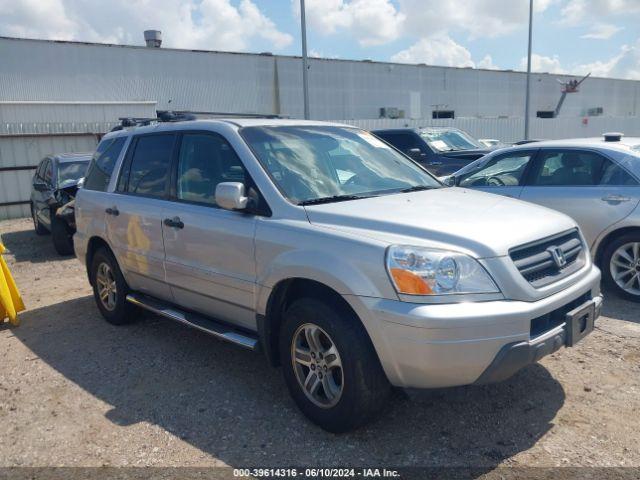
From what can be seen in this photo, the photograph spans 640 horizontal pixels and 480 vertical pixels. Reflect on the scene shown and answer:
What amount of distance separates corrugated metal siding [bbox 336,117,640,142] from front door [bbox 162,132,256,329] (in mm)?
17805

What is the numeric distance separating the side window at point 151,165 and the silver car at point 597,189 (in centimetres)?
297

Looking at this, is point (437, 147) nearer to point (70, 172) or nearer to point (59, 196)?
point (70, 172)

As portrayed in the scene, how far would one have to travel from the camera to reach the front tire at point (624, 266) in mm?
5582

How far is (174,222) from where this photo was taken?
4.37m

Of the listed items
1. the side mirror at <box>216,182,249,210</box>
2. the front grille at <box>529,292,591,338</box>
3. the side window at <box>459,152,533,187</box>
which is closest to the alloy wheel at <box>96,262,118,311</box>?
the side mirror at <box>216,182,249,210</box>

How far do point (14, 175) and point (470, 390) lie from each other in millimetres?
13884

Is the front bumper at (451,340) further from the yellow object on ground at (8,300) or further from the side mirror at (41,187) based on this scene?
the side mirror at (41,187)

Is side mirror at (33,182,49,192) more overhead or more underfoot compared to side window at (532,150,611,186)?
more underfoot

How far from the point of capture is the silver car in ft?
18.4

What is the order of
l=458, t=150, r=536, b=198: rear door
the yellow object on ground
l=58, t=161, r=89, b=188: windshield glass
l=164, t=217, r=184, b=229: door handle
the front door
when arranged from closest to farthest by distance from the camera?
the front door, l=164, t=217, r=184, b=229: door handle, the yellow object on ground, l=458, t=150, r=536, b=198: rear door, l=58, t=161, r=89, b=188: windshield glass

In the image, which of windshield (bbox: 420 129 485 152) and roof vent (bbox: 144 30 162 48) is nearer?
windshield (bbox: 420 129 485 152)

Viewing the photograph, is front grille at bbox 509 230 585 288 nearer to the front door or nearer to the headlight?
the headlight

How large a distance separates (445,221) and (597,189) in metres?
3.32

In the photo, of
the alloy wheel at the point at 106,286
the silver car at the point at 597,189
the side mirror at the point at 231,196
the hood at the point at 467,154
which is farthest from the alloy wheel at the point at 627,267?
Answer: the hood at the point at 467,154
